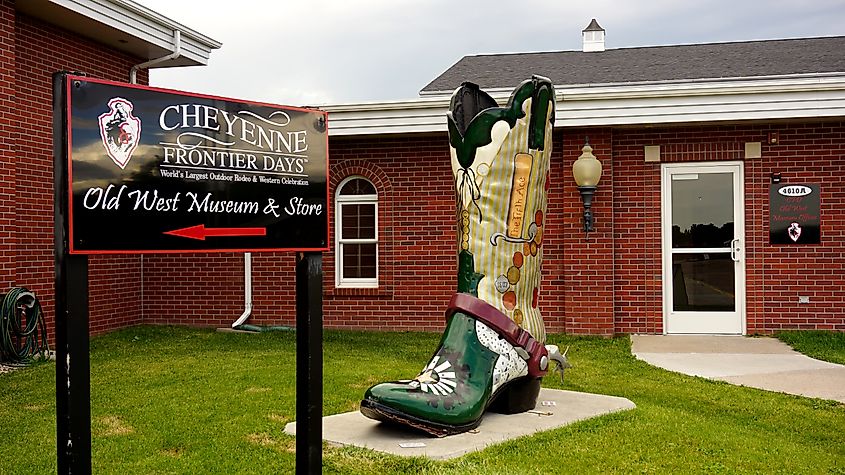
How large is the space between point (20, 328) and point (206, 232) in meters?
6.45

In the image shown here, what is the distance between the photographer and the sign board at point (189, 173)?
3363 mm

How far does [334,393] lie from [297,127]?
3383mm

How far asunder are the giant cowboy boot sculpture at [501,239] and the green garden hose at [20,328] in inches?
196

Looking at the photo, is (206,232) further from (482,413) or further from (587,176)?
(587,176)

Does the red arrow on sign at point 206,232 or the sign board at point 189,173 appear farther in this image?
the red arrow on sign at point 206,232

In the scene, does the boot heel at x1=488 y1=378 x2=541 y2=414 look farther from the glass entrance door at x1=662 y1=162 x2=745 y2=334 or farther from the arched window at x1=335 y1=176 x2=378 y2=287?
the arched window at x1=335 y1=176 x2=378 y2=287

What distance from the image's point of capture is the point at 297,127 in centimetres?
413

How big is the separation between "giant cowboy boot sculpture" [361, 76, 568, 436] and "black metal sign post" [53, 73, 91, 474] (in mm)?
2749

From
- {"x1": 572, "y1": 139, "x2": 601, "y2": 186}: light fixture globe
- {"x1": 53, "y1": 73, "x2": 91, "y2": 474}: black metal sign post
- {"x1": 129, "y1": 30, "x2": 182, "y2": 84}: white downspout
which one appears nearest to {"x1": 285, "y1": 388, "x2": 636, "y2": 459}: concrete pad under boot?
{"x1": 53, "y1": 73, "x2": 91, "y2": 474}: black metal sign post

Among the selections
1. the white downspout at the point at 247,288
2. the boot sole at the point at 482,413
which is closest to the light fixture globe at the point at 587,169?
the white downspout at the point at 247,288

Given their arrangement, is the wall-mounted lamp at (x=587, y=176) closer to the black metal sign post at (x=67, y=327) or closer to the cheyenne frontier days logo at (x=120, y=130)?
the cheyenne frontier days logo at (x=120, y=130)

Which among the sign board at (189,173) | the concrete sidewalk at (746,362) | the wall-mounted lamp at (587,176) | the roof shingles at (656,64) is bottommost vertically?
the concrete sidewalk at (746,362)

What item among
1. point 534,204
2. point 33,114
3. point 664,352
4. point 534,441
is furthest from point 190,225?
point 33,114

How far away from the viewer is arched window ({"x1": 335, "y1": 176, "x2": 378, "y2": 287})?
12.1 m
